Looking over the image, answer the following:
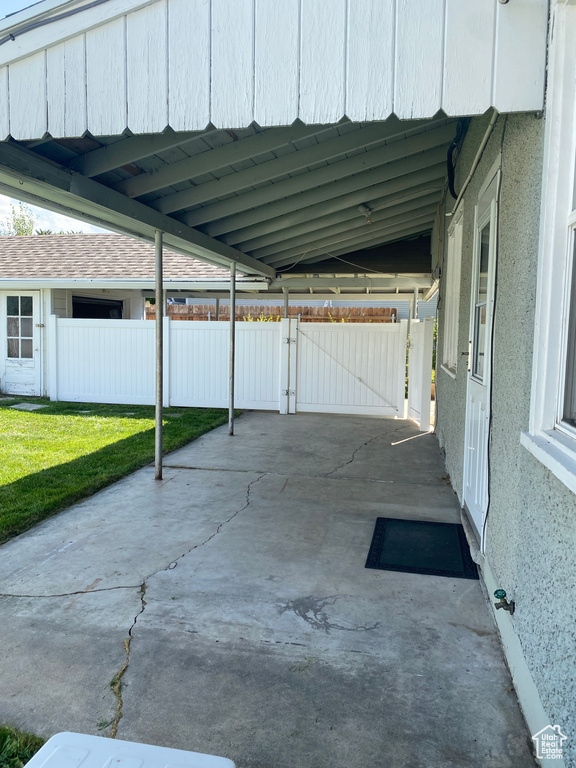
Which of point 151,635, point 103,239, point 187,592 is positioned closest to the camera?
point 151,635

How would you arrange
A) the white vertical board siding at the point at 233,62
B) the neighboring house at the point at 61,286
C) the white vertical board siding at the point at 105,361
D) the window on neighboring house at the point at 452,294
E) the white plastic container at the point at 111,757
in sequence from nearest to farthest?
the white plastic container at the point at 111,757, the white vertical board siding at the point at 233,62, the window on neighboring house at the point at 452,294, the white vertical board siding at the point at 105,361, the neighboring house at the point at 61,286

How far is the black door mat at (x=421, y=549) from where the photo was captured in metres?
3.84

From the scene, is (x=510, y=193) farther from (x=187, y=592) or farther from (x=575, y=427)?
(x=187, y=592)

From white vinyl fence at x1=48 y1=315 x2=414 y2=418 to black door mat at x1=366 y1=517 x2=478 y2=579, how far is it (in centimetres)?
601

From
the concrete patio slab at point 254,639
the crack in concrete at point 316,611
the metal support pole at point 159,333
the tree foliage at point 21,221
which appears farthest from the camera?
the tree foliage at point 21,221

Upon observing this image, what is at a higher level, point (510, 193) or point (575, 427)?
point (510, 193)

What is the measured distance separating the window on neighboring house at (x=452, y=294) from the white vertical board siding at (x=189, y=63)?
3628mm

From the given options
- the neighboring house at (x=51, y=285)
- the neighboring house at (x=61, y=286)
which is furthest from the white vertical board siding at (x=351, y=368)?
the neighboring house at (x=51, y=285)

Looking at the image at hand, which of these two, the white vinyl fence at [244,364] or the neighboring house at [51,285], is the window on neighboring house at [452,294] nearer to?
the white vinyl fence at [244,364]

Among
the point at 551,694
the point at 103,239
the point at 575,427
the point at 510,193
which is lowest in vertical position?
the point at 551,694

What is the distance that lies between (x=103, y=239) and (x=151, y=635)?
44.8 feet

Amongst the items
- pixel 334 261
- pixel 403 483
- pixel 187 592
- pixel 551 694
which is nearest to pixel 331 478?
pixel 403 483

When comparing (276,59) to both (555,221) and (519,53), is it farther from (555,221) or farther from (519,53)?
(555,221)

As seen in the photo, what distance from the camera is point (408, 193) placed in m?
6.84
